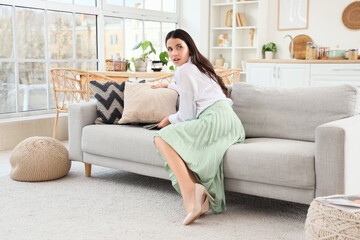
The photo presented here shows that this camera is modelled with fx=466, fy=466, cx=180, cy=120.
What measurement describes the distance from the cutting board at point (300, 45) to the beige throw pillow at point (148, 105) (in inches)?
137

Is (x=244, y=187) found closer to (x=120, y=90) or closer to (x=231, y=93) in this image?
(x=231, y=93)

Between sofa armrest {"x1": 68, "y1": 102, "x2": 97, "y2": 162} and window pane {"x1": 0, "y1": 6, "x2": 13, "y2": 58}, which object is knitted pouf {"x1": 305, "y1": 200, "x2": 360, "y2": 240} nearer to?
sofa armrest {"x1": 68, "y1": 102, "x2": 97, "y2": 162}

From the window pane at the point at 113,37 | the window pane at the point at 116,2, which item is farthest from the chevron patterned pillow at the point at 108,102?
the window pane at the point at 116,2

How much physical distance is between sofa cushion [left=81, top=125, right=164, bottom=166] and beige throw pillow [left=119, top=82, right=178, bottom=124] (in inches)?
3.4

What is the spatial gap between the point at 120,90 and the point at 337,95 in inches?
66.1

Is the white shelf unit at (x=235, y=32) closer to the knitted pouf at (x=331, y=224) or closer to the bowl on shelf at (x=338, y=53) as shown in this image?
the bowl on shelf at (x=338, y=53)

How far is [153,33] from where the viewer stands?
6.49 m

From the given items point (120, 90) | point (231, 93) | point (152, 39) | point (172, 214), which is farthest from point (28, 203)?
point (152, 39)

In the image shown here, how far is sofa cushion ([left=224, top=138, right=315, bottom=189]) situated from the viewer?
2.53 metres

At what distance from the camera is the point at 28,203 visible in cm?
298

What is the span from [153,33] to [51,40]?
5.57 feet

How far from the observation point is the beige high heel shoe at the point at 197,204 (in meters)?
2.61

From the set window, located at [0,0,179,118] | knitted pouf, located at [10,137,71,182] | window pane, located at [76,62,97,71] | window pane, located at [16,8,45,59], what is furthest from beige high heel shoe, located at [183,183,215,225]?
window pane, located at [76,62,97,71]

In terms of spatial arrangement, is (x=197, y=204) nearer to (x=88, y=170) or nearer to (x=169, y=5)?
(x=88, y=170)
